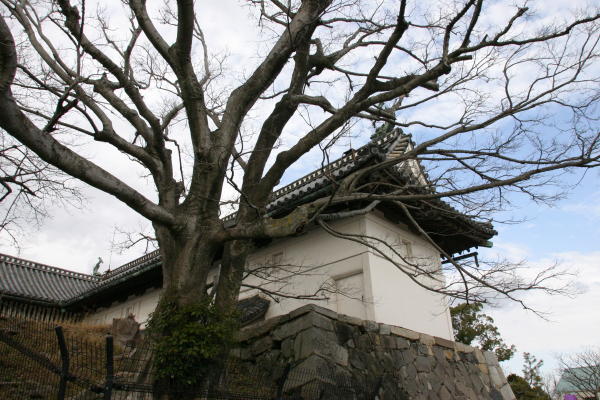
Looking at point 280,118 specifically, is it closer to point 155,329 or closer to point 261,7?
point 261,7

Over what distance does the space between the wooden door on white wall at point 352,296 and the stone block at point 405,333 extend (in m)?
0.62

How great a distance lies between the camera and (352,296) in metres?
8.94

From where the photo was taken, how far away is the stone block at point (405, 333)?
8578 millimetres

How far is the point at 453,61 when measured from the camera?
609 centimetres

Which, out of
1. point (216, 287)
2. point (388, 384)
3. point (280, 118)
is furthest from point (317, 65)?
point (388, 384)

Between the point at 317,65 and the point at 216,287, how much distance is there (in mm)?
4136

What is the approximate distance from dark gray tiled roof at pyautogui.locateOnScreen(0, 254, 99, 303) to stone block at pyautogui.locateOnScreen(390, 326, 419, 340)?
14.3 metres

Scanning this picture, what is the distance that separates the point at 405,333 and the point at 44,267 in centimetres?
1999

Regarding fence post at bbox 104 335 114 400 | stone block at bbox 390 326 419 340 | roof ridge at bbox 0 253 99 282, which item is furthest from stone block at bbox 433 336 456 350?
roof ridge at bbox 0 253 99 282

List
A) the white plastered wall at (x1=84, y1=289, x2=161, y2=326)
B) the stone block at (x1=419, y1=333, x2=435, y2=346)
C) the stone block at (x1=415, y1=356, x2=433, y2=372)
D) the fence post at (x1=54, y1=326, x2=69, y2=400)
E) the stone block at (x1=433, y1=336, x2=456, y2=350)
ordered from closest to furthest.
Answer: the fence post at (x1=54, y1=326, x2=69, y2=400), the stone block at (x1=415, y1=356, x2=433, y2=372), the stone block at (x1=419, y1=333, x2=435, y2=346), the stone block at (x1=433, y1=336, x2=456, y2=350), the white plastered wall at (x1=84, y1=289, x2=161, y2=326)

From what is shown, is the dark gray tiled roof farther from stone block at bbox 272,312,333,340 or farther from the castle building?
stone block at bbox 272,312,333,340

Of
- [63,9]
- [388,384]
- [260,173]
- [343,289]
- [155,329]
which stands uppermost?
[63,9]

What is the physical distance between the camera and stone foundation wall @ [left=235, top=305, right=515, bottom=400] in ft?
23.0

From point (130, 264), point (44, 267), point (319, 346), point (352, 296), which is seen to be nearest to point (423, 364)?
point (352, 296)
